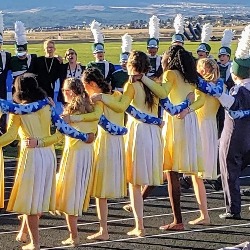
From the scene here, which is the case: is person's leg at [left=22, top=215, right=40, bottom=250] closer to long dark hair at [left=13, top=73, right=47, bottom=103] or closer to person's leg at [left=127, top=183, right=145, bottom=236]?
long dark hair at [left=13, top=73, right=47, bottom=103]

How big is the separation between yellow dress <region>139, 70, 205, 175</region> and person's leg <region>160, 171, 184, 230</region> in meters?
0.10

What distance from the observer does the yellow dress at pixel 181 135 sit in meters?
8.98

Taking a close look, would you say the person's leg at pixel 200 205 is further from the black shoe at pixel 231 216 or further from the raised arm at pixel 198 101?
the raised arm at pixel 198 101

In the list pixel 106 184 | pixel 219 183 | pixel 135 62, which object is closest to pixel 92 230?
pixel 106 184

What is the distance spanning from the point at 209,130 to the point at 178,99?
0.78 m

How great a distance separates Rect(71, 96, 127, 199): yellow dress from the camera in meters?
8.48

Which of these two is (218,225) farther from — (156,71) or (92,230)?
(156,71)

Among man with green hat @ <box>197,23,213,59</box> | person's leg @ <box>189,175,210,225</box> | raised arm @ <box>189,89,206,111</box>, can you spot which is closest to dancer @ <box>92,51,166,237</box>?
raised arm @ <box>189,89,206,111</box>

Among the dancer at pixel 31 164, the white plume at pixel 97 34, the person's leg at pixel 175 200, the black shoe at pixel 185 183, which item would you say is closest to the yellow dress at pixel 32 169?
the dancer at pixel 31 164

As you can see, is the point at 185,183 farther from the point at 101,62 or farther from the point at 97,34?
Result: the point at 97,34

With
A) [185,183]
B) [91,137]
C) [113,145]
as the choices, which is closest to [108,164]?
[113,145]

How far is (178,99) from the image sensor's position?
29.6 ft

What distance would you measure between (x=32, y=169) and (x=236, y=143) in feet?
8.52

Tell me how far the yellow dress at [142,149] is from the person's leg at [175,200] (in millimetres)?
178
